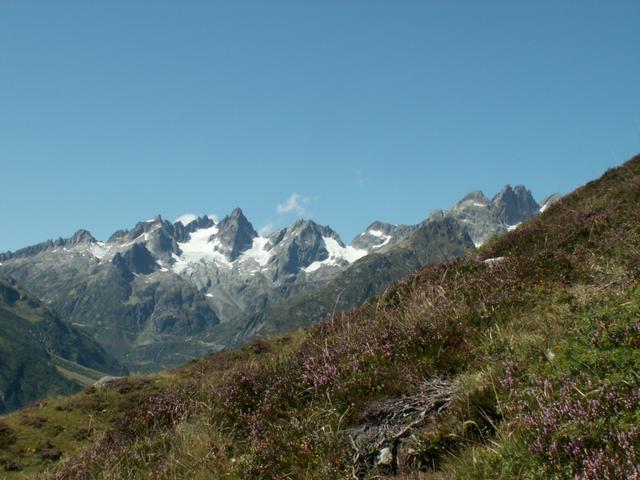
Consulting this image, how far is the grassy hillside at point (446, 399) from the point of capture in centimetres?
421

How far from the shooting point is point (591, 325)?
583cm

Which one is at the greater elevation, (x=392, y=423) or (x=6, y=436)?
(x=6, y=436)

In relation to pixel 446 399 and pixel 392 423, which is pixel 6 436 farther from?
pixel 446 399

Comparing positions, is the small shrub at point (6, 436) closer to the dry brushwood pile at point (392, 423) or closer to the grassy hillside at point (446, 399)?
the grassy hillside at point (446, 399)

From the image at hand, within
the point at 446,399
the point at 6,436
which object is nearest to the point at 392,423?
the point at 446,399

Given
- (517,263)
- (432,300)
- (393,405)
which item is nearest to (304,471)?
(393,405)

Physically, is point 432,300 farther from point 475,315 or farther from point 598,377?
point 598,377

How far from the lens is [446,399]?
19.9 feet

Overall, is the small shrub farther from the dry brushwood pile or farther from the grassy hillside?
the dry brushwood pile

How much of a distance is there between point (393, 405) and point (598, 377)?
253cm

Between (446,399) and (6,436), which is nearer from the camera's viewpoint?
(446,399)

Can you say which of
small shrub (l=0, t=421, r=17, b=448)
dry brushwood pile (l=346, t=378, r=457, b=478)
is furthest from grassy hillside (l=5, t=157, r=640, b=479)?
small shrub (l=0, t=421, r=17, b=448)

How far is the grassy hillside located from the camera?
4215mm

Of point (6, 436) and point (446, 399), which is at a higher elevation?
point (6, 436)
